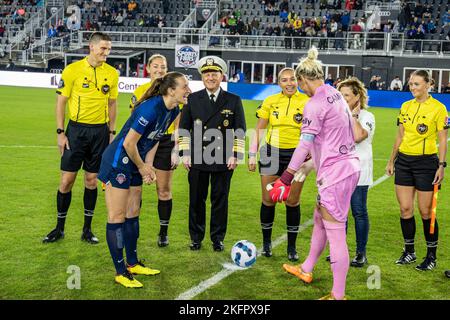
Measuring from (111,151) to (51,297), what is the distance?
1529mm

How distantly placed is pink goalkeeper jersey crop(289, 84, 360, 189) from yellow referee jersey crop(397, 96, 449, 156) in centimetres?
170

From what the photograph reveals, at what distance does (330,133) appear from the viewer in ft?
17.2

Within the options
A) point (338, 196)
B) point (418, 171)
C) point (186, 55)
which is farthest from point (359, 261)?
point (186, 55)

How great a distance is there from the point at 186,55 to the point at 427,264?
32471 millimetres

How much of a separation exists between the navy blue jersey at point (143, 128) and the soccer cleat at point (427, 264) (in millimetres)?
3396

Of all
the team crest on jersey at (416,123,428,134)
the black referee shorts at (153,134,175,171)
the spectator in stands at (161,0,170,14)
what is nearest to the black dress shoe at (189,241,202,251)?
the black referee shorts at (153,134,175,171)

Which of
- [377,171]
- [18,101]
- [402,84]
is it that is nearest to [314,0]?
[402,84]

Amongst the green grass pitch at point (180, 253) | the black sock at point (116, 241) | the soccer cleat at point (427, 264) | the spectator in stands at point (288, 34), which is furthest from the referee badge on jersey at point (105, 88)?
the spectator in stands at point (288, 34)

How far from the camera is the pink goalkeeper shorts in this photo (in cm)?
529

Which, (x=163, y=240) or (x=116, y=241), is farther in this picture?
(x=163, y=240)

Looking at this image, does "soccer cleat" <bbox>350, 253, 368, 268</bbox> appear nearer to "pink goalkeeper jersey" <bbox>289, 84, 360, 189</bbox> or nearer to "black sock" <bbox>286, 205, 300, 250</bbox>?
"black sock" <bbox>286, 205, 300, 250</bbox>

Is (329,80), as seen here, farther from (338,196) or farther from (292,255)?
(338,196)

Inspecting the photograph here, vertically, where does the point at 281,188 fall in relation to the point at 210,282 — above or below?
above

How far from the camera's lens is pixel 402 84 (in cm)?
3469
